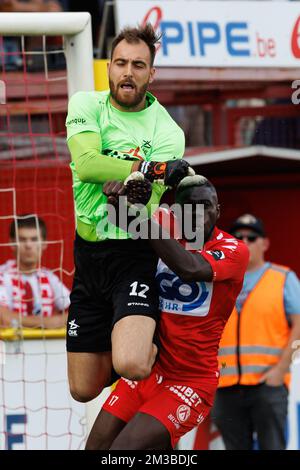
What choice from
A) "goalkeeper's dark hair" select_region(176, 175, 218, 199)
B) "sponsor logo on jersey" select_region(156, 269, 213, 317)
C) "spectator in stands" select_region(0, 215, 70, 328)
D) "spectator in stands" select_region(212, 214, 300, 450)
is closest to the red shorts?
"sponsor logo on jersey" select_region(156, 269, 213, 317)

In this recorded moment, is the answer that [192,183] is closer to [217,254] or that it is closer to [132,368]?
[217,254]

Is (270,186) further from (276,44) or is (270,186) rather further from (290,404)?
(290,404)

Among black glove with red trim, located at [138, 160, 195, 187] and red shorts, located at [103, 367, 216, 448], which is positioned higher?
black glove with red trim, located at [138, 160, 195, 187]

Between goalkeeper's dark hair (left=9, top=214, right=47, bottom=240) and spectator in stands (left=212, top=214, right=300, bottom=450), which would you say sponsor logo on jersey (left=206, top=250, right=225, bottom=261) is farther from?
goalkeeper's dark hair (left=9, top=214, right=47, bottom=240)

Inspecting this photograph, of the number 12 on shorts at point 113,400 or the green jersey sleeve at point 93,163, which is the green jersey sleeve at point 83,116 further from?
the number 12 on shorts at point 113,400

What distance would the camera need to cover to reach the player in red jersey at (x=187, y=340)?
5645mm

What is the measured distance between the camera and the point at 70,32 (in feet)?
21.8

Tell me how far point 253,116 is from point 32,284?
11.4ft

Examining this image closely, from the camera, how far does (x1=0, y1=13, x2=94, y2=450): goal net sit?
22.0 feet

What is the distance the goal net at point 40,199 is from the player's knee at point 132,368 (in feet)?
6.47

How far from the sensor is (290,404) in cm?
803

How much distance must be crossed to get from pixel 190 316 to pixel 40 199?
3189mm

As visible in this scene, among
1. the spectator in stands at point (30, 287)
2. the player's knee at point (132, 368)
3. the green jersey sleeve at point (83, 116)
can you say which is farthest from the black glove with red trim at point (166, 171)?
the spectator in stands at point (30, 287)
